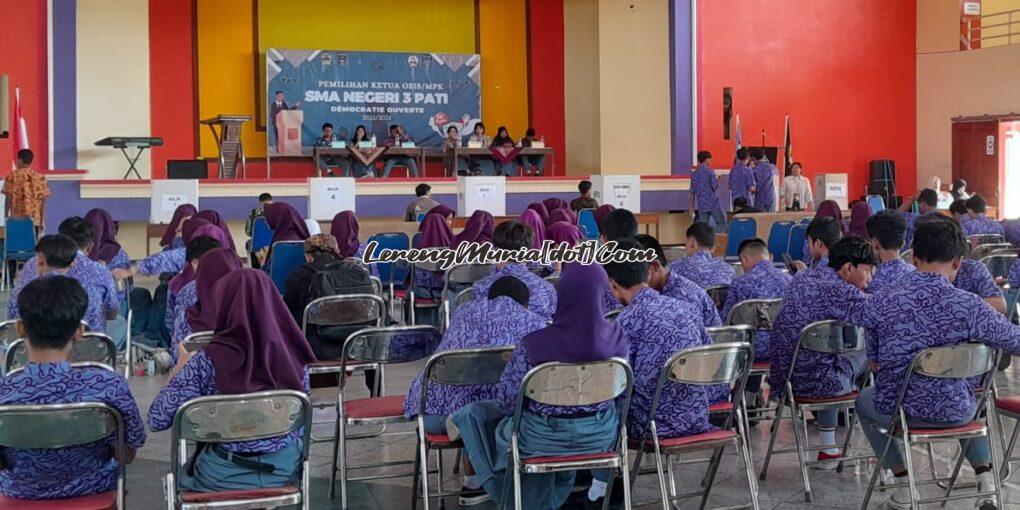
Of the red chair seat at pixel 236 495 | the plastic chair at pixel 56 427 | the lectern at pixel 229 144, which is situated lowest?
the red chair seat at pixel 236 495

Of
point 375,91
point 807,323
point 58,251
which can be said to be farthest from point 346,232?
Result: point 375,91

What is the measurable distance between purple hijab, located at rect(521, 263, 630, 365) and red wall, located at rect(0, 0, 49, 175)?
1213cm

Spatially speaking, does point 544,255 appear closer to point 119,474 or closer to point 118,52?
point 119,474

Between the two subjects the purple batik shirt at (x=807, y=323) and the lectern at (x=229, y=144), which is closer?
the purple batik shirt at (x=807, y=323)

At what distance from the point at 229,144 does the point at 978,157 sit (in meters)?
12.2

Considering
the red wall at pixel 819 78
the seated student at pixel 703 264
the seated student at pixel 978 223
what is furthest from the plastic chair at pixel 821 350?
the red wall at pixel 819 78

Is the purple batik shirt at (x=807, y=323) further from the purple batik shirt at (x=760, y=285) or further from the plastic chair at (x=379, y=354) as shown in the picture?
the plastic chair at (x=379, y=354)

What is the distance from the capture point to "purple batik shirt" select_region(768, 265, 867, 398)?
4.52 metres

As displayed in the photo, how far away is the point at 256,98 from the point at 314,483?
41.2 feet

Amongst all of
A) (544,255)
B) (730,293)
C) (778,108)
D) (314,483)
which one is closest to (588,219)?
(544,255)

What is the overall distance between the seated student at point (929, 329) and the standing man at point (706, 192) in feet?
34.1

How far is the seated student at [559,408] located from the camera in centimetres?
361

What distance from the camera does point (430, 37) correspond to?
684 inches

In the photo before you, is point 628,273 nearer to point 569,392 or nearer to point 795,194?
point 569,392
